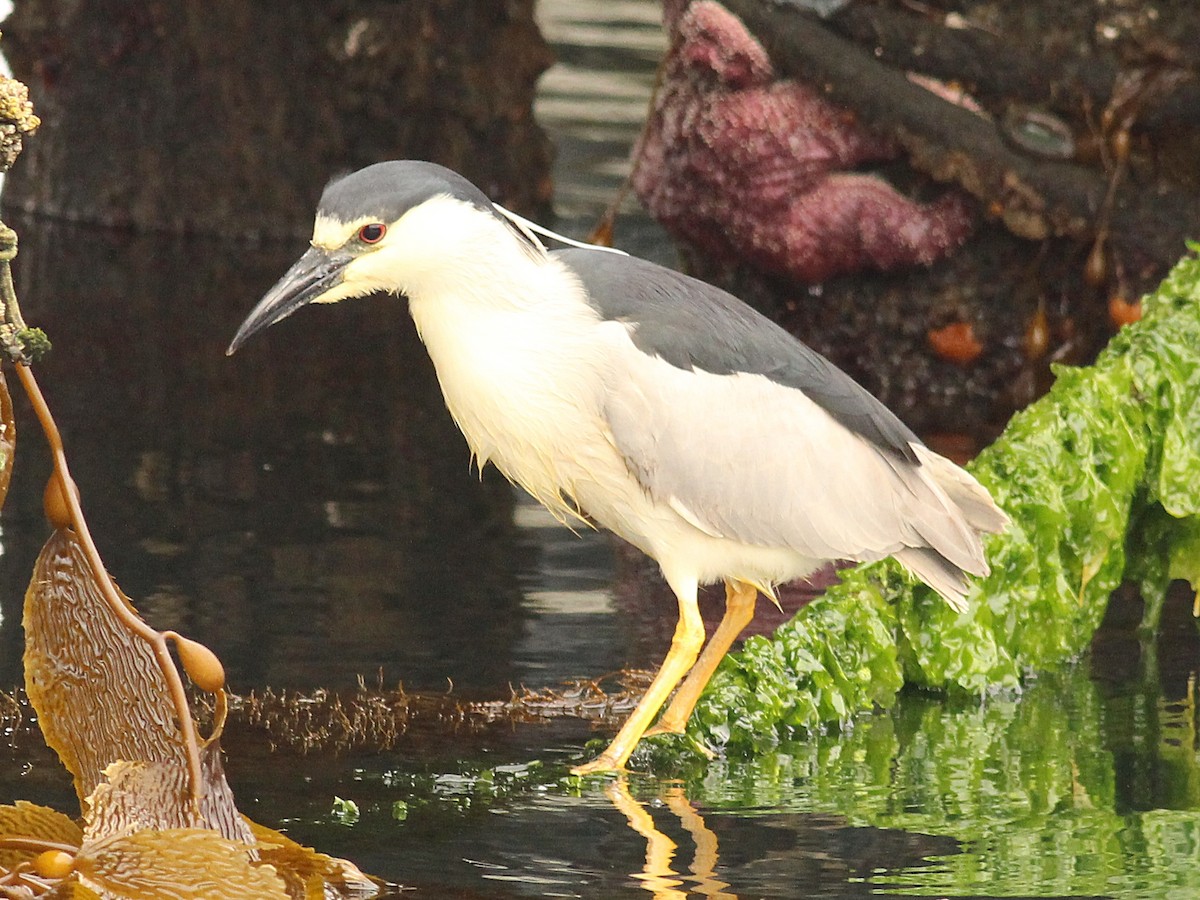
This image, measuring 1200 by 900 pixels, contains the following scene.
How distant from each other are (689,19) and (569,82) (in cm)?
663

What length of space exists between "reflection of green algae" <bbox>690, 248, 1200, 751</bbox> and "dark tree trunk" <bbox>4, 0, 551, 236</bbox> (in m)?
6.22

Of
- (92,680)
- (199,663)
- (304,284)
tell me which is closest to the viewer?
(199,663)

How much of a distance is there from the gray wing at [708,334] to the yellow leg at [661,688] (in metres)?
0.58

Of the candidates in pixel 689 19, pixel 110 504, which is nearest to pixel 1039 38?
pixel 689 19

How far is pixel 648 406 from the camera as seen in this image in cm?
474

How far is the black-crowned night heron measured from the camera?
455cm

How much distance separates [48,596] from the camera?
11.6ft

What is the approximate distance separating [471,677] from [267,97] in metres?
6.85

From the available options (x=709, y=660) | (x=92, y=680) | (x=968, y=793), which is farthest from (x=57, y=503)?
(x=968, y=793)

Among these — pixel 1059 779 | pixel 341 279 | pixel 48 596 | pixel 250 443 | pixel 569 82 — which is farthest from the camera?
pixel 569 82

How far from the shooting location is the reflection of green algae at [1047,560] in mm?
5262

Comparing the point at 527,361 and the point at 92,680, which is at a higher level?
the point at 527,361

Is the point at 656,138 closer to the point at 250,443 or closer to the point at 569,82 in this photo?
the point at 250,443

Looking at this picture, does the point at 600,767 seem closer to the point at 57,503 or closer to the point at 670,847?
the point at 670,847
